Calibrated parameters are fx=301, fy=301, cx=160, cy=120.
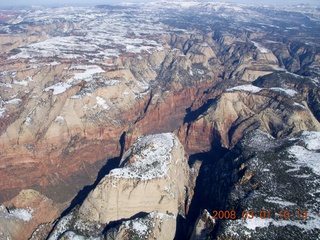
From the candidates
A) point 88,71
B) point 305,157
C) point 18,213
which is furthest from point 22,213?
point 88,71

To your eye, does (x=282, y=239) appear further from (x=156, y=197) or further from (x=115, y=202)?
(x=115, y=202)

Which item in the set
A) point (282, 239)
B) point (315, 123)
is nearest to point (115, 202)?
point (282, 239)

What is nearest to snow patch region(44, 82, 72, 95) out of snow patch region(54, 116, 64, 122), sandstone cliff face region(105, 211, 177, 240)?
snow patch region(54, 116, 64, 122)

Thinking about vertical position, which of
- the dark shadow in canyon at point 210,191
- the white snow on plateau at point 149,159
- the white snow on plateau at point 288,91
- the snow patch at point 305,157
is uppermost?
the snow patch at point 305,157

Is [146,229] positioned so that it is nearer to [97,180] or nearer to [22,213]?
[22,213]

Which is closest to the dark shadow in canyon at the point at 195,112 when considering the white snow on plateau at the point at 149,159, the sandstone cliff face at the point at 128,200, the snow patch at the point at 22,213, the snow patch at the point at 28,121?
the white snow on plateau at the point at 149,159

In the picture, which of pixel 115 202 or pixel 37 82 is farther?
pixel 37 82

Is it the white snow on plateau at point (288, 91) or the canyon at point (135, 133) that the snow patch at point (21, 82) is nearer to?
the canyon at point (135, 133)
